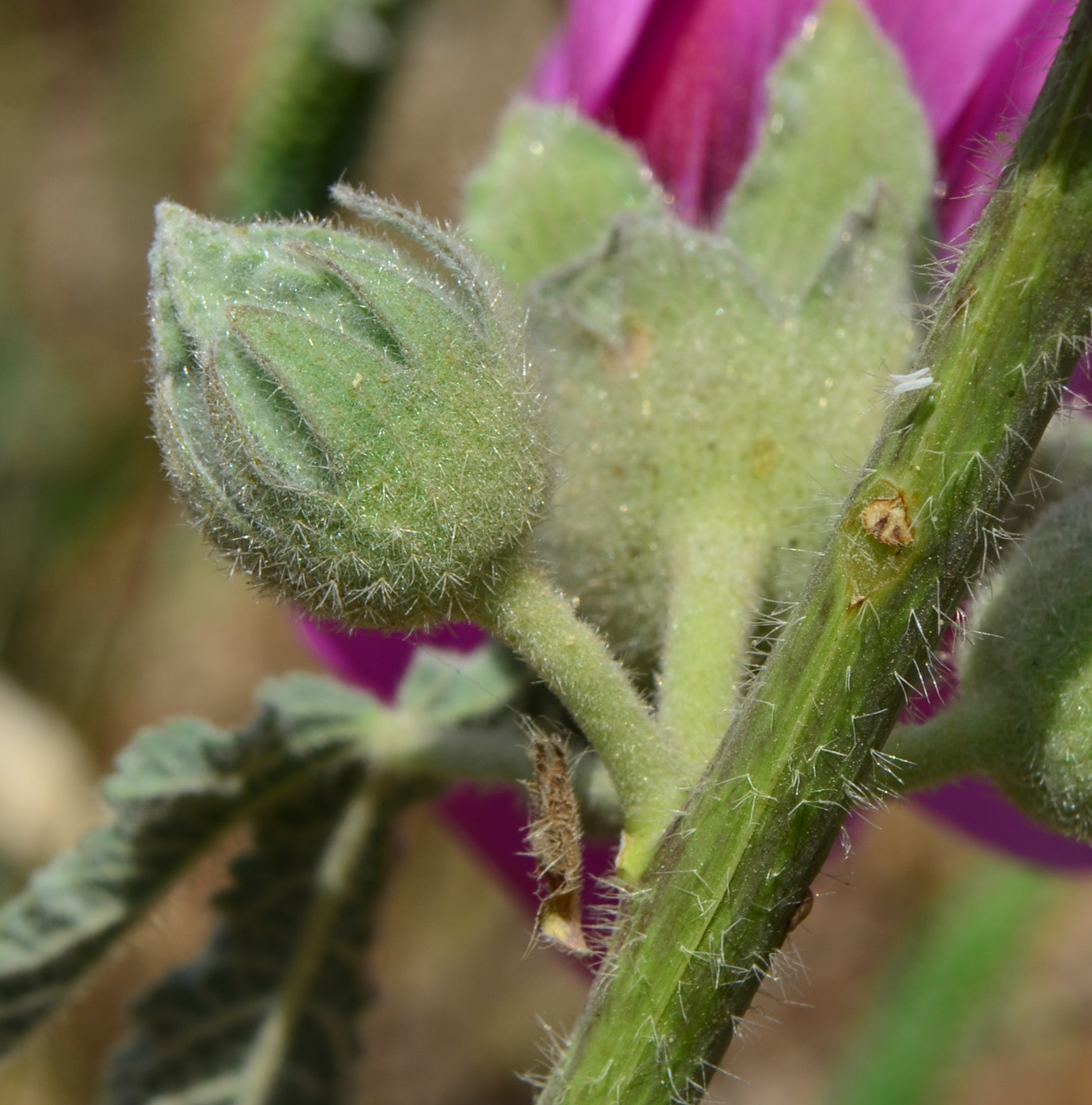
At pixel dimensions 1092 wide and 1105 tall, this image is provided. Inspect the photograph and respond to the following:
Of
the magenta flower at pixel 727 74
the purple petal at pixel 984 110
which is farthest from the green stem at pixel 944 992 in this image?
the purple petal at pixel 984 110

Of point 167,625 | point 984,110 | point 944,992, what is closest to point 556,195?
point 984,110

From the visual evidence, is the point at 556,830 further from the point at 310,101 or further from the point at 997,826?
the point at 310,101

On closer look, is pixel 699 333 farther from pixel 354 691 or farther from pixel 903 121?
pixel 354 691

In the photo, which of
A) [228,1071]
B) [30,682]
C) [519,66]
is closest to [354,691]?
[228,1071]

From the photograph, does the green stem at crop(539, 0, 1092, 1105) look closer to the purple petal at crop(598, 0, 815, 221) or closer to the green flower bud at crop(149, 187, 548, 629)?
the green flower bud at crop(149, 187, 548, 629)

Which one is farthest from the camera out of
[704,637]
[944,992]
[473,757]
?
[944,992]

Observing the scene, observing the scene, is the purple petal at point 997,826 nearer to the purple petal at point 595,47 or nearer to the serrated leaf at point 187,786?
the serrated leaf at point 187,786
